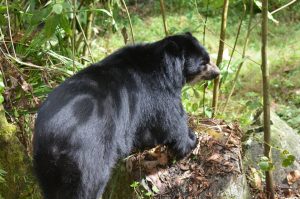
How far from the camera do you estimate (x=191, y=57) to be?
3.88m

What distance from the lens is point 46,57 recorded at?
480cm

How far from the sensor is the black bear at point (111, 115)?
9.34 feet

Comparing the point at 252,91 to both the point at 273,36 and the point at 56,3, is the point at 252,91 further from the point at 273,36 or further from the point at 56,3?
the point at 56,3

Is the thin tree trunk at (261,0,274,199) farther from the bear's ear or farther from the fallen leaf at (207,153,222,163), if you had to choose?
the bear's ear

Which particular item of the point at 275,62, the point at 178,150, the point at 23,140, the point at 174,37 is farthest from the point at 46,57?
the point at 275,62

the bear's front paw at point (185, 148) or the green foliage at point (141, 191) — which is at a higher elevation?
the bear's front paw at point (185, 148)

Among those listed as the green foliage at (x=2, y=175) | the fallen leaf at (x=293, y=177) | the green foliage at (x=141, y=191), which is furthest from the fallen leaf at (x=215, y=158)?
the green foliage at (x=2, y=175)

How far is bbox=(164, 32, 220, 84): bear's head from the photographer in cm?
373

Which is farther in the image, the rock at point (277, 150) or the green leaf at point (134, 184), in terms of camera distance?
the rock at point (277, 150)

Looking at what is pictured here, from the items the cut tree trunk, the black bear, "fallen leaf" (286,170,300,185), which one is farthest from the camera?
"fallen leaf" (286,170,300,185)

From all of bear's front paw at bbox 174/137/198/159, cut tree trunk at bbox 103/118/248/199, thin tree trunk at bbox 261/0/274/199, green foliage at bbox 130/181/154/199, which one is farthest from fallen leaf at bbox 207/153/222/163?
green foliage at bbox 130/181/154/199

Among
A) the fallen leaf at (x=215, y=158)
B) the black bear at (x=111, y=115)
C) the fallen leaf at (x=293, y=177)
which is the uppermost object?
the black bear at (x=111, y=115)

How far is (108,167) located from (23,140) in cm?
112

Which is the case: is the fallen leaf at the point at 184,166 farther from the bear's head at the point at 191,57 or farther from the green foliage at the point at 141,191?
the bear's head at the point at 191,57
